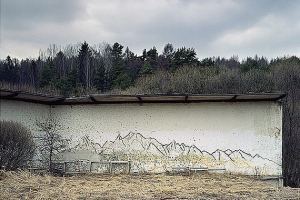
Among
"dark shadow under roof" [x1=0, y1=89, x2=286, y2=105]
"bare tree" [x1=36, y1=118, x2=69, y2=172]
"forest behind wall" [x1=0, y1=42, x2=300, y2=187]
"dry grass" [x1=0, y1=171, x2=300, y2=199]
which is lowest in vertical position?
"dry grass" [x1=0, y1=171, x2=300, y2=199]

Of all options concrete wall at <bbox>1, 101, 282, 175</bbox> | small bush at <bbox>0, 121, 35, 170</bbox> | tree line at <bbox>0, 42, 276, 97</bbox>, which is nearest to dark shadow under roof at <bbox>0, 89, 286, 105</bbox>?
concrete wall at <bbox>1, 101, 282, 175</bbox>

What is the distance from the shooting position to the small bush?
9.30 metres

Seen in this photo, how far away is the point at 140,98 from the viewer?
12.1 metres

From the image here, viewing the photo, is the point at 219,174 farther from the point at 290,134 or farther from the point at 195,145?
the point at 290,134

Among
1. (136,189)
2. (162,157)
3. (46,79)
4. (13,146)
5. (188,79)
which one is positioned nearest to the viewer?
(136,189)

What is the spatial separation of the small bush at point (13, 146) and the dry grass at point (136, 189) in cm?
48

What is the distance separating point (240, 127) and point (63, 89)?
2454cm

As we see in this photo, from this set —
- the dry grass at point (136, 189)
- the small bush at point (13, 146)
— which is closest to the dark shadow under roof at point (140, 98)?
the small bush at point (13, 146)

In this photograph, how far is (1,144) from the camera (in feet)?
30.2

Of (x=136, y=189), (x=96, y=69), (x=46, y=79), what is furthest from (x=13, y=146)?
(x=96, y=69)

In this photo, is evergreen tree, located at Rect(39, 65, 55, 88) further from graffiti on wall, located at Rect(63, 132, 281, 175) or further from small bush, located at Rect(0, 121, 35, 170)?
small bush, located at Rect(0, 121, 35, 170)

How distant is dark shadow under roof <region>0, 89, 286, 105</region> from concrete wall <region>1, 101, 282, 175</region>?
9.1 inches

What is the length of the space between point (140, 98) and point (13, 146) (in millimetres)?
5091

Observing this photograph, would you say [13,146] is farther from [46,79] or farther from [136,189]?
[46,79]
